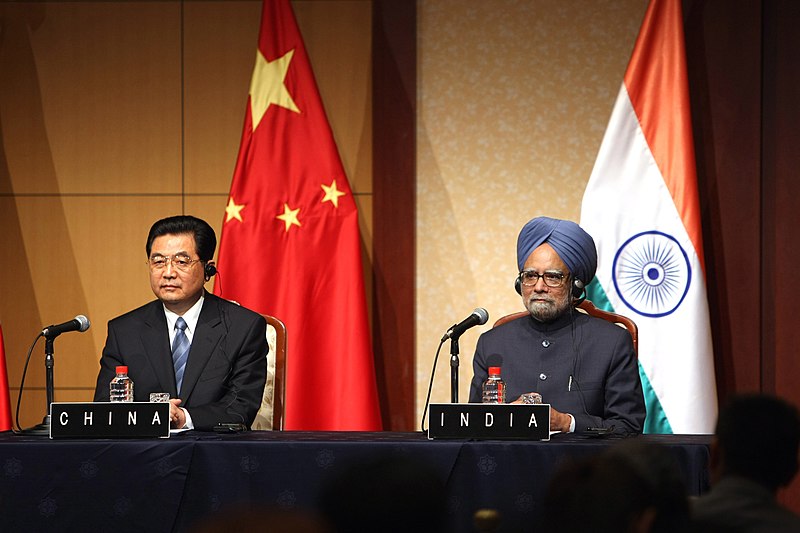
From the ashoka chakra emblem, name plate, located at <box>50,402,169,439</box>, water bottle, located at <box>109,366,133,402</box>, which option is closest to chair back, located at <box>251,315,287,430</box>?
water bottle, located at <box>109,366,133,402</box>

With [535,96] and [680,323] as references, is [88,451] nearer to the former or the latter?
[680,323]

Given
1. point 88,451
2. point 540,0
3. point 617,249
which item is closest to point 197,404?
point 88,451

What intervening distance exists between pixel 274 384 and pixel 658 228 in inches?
72.2

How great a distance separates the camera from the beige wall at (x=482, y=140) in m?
5.03

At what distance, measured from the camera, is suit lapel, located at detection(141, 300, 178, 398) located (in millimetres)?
3617

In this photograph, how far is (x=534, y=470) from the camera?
2.77 m

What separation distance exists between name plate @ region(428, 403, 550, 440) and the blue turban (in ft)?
2.99

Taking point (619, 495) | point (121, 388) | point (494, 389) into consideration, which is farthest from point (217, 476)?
point (619, 495)

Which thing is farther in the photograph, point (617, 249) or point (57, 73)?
point (57, 73)

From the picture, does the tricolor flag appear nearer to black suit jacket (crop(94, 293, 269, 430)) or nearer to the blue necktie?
black suit jacket (crop(94, 293, 269, 430))

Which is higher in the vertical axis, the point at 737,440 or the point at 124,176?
the point at 124,176

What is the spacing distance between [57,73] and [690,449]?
3.72 m

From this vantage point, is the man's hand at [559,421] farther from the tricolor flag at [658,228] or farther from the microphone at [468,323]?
the tricolor flag at [658,228]

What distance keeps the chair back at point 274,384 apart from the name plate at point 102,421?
89cm
